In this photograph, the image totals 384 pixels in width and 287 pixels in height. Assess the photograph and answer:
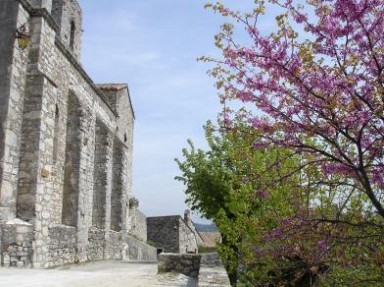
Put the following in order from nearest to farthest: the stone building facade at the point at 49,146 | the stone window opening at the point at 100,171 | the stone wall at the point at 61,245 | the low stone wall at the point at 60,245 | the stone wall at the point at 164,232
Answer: the low stone wall at the point at 60,245, the stone building facade at the point at 49,146, the stone wall at the point at 61,245, the stone window opening at the point at 100,171, the stone wall at the point at 164,232

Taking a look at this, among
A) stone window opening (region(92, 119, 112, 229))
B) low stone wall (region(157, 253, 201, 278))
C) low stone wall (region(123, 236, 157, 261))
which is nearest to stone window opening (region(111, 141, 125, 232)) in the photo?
low stone wall (region(123, 236, 157, 261))

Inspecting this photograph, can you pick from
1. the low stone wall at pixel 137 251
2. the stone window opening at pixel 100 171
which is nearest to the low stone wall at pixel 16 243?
the stone window opening at pixel 100 171

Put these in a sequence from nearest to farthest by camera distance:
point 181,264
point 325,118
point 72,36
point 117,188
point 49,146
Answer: point 325,118
point 181,264
point 49,146
point 72,36
point 117,188

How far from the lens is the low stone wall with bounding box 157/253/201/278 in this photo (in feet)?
30.4

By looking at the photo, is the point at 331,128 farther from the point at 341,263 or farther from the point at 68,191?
the point at 68,191

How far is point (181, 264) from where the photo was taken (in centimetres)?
931

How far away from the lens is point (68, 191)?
15.3 m

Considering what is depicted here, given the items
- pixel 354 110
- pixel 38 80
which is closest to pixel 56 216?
pixel 38 80

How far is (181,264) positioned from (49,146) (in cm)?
486

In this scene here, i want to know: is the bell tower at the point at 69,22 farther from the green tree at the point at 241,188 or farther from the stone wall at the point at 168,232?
the stone wall at the point at 168,232

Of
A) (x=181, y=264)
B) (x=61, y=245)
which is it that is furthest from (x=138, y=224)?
(x=181, y=264)

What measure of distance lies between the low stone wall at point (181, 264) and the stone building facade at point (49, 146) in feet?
10.5

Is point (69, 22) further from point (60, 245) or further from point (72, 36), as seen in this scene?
point (60, 245)

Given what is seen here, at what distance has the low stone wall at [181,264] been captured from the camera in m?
9.26
